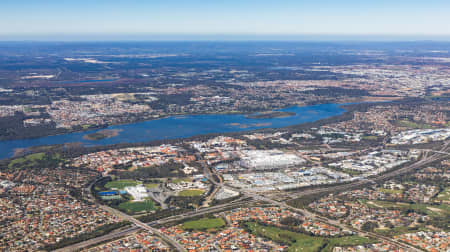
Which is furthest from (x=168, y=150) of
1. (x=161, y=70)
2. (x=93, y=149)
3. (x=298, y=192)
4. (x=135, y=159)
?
(x=161, y=70)

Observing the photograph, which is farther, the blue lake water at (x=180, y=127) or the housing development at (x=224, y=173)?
the blue lake water at (x=180, y=127)

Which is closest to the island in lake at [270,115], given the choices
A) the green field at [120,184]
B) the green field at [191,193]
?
the green field at [120,184]

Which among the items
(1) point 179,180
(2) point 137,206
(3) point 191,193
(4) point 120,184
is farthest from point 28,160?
(3) point 191,193

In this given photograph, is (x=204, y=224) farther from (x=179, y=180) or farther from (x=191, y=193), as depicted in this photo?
(x=179, y=180)

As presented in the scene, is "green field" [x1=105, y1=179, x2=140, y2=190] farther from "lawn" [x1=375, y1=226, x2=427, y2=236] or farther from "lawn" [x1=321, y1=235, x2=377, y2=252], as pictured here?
"lawn" [x1=375, y1=226, x2=427, y2=236]

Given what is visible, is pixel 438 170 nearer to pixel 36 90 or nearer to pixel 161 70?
pixel 36 90

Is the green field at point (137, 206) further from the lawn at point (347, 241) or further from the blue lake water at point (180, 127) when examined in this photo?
the blue lake water at point (180, 127)
